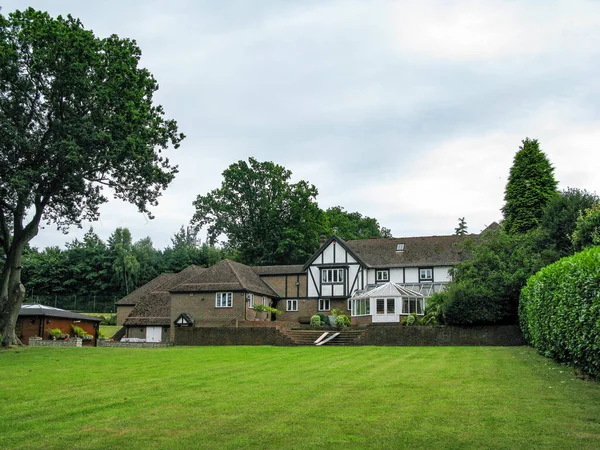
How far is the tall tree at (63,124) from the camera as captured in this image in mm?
23781

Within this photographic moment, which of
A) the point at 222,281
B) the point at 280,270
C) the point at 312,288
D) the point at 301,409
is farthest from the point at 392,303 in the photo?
the point at 301,409

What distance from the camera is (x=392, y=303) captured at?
41.4 metres

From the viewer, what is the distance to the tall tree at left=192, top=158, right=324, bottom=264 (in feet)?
210

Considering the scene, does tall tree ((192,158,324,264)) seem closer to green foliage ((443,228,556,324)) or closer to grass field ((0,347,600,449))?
green foliage ((443,228,556,324))

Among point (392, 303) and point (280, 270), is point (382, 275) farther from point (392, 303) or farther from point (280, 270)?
point (280, 270)

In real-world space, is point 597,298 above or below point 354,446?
above

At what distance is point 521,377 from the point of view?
1311 cm

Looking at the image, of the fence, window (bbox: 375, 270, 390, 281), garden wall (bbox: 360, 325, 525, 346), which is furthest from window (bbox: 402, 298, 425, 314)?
the fence

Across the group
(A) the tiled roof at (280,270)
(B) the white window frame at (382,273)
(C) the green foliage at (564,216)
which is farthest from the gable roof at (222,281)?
(C) the green foliage at (564,216)

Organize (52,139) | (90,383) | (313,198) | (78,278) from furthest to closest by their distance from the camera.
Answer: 1. (78,278)
2. (313,198)
3. (52,139)
4. (90,383)

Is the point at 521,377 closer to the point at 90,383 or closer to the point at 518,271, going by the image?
the point at 90,383

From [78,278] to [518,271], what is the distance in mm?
57821

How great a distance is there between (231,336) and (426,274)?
21113mm

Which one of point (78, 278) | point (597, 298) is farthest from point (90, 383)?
point (78, 278)
